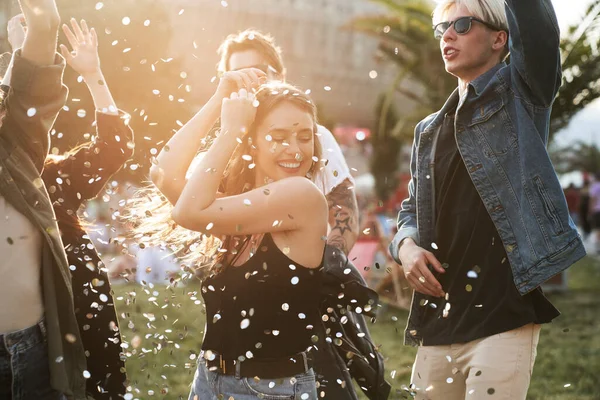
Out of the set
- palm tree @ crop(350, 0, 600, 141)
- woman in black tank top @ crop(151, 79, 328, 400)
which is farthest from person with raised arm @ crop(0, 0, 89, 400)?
palm tree @ crop(350, 0, 600, 141)

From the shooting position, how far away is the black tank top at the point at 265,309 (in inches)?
121

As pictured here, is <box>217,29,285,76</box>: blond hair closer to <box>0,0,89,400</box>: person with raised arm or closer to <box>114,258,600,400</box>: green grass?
<box>114,258,600,400</box>: green grass

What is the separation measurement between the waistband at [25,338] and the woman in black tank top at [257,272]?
1.86 ft

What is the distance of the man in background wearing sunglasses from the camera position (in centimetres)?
341

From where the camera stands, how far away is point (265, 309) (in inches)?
122

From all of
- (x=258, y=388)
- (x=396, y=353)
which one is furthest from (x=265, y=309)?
(x=396, y=353)

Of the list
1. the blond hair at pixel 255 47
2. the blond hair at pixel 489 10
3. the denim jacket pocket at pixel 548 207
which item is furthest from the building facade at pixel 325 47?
the denim jacket pocket at pixel 548 207

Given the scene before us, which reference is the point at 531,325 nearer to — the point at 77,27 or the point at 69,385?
the point at 69,385

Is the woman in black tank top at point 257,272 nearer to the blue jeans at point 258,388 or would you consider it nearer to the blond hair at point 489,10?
the blue jeans at point 258,388

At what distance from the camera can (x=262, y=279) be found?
3092 millimetres

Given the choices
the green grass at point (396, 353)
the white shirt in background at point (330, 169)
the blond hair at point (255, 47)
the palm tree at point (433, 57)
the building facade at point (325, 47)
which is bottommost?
the building facade at point (325, 47)

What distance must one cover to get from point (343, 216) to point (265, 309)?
4.53ft

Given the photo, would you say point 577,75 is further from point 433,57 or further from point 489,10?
point 489,10

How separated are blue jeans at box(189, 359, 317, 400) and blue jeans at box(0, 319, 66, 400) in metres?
0.56
